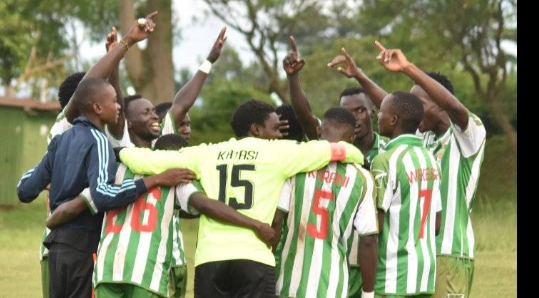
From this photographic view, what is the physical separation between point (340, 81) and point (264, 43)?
16.3m

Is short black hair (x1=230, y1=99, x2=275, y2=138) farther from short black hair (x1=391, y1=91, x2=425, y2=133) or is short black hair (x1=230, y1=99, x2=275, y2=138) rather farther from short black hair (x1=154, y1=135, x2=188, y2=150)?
short black hair (x1=391, y1=91, x2=425, y2=133)

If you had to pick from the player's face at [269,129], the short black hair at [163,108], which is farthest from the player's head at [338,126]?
the short black hair at [163,108]

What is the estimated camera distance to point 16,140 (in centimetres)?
2638

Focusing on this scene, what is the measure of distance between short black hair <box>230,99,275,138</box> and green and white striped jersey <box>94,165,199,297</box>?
531mm

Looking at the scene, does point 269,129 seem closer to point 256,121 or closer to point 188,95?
point 256,121

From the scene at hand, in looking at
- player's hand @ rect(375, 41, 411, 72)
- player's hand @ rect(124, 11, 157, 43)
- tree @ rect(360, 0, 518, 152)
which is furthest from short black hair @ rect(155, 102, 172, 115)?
tree @ rect(360, 0, 518, 152)

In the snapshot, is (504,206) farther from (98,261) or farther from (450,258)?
(98,261)

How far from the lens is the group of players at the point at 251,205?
23.0 feet

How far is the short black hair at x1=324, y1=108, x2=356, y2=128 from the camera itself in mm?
7445

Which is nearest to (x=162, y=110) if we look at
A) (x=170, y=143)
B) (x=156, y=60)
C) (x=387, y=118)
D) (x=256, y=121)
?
(x=170, y=143)

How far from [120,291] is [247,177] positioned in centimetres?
102

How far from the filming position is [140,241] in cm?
715

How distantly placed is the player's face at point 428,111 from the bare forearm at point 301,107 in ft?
2.51

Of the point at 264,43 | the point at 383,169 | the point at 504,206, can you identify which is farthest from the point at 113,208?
the point at 264,43
